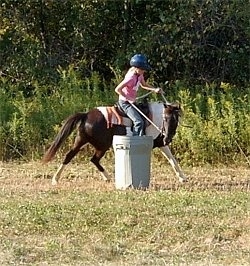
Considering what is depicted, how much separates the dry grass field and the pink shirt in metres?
1.39

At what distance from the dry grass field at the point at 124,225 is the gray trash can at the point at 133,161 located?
0.18 m

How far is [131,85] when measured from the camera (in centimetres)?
1251

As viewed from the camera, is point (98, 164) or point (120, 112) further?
point (98, 164)

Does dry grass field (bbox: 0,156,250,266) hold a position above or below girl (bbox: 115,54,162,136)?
below

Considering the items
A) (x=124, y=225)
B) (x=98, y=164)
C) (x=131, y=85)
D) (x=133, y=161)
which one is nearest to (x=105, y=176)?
(x=98, y=164)

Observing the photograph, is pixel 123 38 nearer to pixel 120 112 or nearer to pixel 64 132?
pixel 120 112

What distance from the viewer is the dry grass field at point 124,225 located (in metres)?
7.90

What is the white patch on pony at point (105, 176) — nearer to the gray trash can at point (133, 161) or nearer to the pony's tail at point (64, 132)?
the pony's tail at point (64, 132)

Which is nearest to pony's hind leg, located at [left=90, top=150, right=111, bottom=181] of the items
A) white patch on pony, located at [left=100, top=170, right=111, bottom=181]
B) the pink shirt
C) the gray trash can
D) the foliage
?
white patch on pony, located at [left=100, top=170, right=111, bottom=181]

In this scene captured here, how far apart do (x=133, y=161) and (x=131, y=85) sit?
1376mm

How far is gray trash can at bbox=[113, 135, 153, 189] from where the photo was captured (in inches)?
458

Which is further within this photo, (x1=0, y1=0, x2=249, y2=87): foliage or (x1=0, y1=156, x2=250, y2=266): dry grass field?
(x1=0, y1=0, x2=249, y2=87): foliage

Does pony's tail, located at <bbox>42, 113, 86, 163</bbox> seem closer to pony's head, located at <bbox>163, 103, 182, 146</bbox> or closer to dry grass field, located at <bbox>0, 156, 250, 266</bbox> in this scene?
dry grass field, located at <bbox>0, 156, 250, 266</bbox>

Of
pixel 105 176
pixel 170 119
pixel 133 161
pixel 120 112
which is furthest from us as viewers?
pixel 105 176
